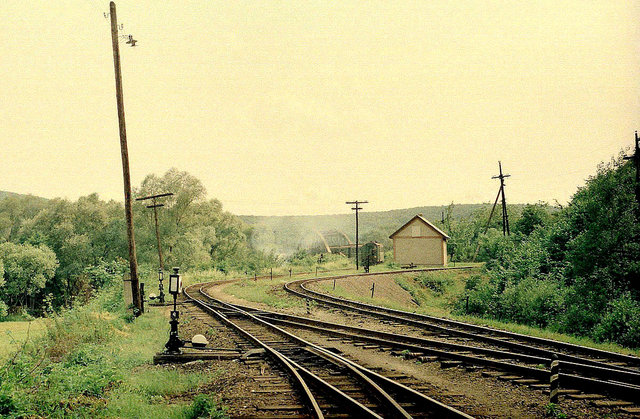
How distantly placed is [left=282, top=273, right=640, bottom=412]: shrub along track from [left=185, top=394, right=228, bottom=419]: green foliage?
5.36 m

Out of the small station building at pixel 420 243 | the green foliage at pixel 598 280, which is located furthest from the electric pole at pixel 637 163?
the small station building at pixel 420 243

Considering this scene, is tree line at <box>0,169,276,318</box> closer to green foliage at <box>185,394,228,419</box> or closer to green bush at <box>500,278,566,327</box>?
green bush at <box>500,278,566,327</box>

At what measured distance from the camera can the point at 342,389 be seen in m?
8.23

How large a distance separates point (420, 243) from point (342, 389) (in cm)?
5075

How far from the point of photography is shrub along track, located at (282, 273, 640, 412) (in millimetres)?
8664

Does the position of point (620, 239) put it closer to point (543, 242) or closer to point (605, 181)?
point (605, 181)

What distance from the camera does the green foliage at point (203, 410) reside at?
23.0 ft

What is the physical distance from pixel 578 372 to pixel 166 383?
7660mm

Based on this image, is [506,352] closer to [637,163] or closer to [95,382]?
[95,382]

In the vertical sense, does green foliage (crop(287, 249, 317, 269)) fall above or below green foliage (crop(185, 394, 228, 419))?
below

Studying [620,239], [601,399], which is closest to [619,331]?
[620,239]

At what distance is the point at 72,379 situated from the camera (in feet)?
27.5

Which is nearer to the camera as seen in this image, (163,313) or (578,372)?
(578,372)

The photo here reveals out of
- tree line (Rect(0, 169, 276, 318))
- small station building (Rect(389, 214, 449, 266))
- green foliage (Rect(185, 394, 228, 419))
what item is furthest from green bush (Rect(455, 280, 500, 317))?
tree line (Rect(0, 169, 276, 318))
